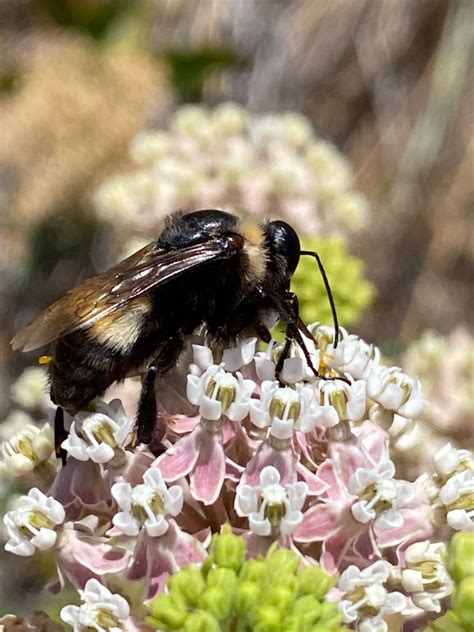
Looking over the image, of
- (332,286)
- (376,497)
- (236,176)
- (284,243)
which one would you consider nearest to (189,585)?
(376,497)

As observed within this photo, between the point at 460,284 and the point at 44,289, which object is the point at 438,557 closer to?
the point at 44,289

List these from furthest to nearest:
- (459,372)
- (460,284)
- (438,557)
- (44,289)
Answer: (460,284)
(44,289)
(459,372)
(438,557)

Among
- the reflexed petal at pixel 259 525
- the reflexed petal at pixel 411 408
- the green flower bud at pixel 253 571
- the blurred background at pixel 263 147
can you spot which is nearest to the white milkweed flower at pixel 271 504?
the reflexed petal at pixel 259 525

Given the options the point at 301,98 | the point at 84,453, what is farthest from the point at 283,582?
the point at 301,98

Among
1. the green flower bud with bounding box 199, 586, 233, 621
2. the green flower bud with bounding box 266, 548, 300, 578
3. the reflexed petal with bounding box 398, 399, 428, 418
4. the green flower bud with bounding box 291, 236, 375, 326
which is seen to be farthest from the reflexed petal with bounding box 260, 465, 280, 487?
the green flower bud with bounding box 291, 236, 375, 326

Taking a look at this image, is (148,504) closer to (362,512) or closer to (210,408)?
(210,408)

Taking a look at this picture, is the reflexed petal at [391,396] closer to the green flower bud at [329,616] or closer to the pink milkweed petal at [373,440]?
the pink milkweed petal at [373,440]
